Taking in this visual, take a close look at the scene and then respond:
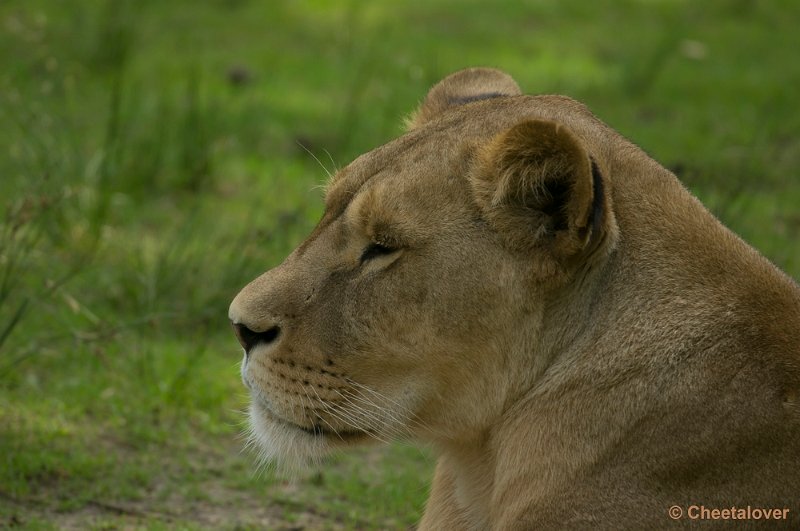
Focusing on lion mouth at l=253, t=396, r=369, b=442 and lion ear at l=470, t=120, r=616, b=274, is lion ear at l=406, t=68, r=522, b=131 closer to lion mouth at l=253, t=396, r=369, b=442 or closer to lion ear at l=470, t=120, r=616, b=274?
lion ear at l=470, t=120, r=616, b=274

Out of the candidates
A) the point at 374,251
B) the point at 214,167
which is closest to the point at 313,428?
the point at 374,251

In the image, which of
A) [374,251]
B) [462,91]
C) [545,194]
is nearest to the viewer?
[545,194]

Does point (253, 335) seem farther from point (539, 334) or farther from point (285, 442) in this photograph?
point (539, 334)

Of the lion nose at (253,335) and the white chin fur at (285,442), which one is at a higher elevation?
the lion nose at (253,335)

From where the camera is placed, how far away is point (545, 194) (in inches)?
110

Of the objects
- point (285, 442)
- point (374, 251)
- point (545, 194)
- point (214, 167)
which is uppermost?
point (545, 194)

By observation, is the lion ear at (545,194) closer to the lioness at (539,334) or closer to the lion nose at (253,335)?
the lioness at (539,334)

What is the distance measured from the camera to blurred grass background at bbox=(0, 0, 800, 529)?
4.34 meters

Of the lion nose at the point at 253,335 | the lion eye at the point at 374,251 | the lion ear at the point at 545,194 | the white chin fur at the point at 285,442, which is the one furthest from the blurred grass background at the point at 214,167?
the lion ear at the point at 545,194

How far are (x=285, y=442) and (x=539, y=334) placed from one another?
66cm

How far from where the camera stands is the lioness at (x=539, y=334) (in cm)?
274

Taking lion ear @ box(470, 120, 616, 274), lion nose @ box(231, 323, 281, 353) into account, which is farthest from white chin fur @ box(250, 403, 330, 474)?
lion ear @ box(470, 120, 616, 274)

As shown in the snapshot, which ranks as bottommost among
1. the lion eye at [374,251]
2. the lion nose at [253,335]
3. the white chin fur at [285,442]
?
the white chin fur at [285,442]

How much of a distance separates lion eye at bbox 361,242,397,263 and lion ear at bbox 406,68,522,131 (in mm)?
549
